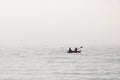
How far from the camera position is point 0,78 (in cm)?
3853

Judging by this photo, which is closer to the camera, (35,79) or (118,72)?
(35,79)

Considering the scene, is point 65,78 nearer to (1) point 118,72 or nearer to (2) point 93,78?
(2) point 93,78

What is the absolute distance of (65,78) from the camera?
39.3m

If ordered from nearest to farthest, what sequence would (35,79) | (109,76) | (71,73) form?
(35,79)
(109,76)
(71,73)

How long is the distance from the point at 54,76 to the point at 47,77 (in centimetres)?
133

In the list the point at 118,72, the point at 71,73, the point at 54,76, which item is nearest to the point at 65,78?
the point at 54,76

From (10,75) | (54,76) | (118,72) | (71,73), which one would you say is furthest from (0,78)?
(118,72)

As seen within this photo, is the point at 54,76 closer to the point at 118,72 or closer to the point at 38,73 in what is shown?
the point at 38,73

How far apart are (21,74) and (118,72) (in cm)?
1112

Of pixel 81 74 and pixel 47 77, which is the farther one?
pixel 81 74

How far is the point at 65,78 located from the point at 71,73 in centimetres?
478

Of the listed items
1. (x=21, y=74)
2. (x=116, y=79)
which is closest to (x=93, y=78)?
(x=116, y=79)

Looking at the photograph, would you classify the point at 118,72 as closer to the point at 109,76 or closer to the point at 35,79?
the point at 109,76

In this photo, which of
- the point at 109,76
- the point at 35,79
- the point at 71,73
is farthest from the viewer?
the point at 71,73
